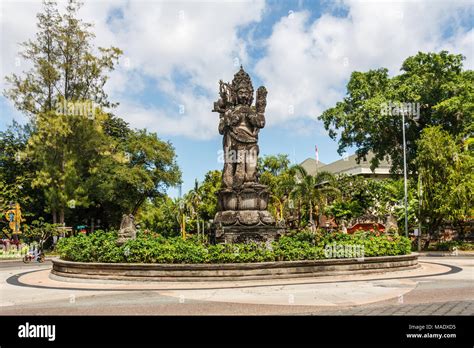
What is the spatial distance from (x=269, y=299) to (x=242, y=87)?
11.1 meters

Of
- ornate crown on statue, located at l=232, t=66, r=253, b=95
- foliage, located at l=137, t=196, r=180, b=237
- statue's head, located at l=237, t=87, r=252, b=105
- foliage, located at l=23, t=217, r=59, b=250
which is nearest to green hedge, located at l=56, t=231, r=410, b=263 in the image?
statue's head, located at l=237, t=87, r=252, b=105

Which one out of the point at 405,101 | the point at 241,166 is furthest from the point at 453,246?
the point at 241,166

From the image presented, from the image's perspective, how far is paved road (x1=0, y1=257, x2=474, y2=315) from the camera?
9.34 m

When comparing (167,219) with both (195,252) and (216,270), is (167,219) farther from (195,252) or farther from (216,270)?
(216,270)

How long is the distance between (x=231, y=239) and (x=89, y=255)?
5069 mm

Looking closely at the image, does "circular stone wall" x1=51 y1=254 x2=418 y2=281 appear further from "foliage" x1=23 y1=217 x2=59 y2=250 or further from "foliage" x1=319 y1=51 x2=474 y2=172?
"foliage" x1=319 y1=51 x2=474 y2=172

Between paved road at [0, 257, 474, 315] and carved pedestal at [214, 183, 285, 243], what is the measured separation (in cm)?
447

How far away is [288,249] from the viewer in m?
15.4

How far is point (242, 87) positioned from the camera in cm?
1988

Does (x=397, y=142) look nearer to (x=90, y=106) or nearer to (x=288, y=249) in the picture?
(x=90, y=106)

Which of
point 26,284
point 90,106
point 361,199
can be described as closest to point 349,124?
point 361,199

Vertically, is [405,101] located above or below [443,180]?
above

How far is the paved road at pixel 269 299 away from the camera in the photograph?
9.34 metres

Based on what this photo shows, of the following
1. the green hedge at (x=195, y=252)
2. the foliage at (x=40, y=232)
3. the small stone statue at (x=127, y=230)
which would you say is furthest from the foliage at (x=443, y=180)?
the foliage at (x=40, y=232)
